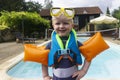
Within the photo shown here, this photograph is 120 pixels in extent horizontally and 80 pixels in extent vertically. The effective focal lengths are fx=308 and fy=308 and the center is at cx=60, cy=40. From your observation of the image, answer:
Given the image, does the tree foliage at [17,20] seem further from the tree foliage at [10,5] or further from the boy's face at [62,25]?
the boy's face at [62,25]

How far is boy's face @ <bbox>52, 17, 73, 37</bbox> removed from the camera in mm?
3441

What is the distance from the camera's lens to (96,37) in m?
3.61

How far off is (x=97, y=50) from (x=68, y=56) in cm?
34

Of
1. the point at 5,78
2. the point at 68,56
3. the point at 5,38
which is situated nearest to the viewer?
the point at 68,56

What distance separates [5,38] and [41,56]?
26627mm

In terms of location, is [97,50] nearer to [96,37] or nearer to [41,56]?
[96,37]

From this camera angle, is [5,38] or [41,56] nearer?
[41,56]

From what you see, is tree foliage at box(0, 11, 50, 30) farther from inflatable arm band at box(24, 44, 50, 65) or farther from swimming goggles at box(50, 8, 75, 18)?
swimming goggles at box(50, 8, 75, 18)

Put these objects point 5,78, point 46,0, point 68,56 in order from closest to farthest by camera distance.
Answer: point 68,56, point 5,78, point 46,0

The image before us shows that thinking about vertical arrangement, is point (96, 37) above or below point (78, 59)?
above

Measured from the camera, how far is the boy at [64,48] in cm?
343

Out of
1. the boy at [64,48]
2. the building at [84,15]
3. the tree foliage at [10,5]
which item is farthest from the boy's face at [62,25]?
the building at [84,15]

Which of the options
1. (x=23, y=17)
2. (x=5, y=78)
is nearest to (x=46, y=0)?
(x=23, y=17)

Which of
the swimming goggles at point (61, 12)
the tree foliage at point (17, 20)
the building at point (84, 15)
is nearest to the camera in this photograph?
the swimming goggles at point (61, 12)
